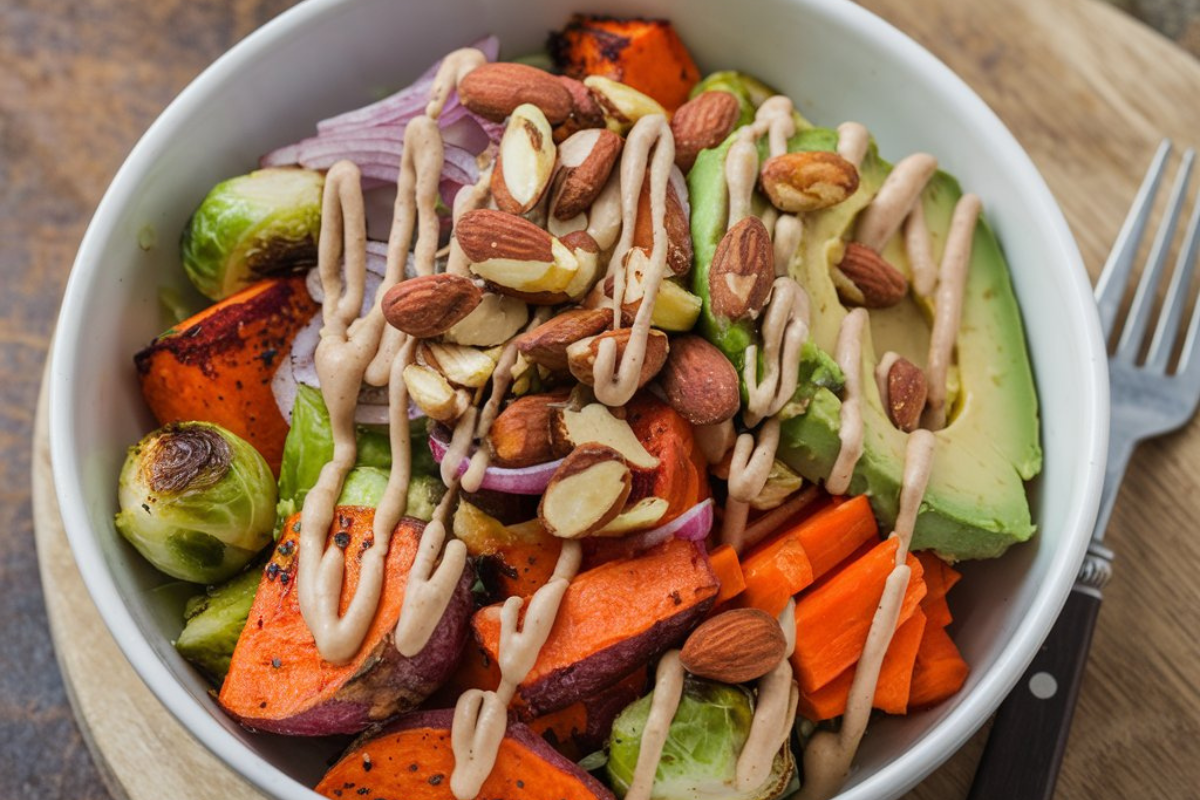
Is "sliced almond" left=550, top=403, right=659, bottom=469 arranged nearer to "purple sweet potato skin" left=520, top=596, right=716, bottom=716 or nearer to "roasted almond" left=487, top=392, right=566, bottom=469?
"roasted almond" left=487, top=392, right=566, bottom=469

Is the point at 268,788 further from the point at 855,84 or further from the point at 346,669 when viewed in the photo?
the point at 855,84

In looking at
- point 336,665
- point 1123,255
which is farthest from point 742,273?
point 1123,255

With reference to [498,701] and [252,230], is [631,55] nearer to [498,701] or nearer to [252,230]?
[252,230]

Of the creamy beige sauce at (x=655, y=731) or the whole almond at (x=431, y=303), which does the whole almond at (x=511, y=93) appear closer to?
the whole almond at (x=431, y=303)

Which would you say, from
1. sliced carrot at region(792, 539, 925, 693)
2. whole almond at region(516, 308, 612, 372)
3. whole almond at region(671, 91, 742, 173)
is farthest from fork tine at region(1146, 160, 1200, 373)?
whole almond at region(516, 308, 612, 372)

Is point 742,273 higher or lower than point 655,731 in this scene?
higher

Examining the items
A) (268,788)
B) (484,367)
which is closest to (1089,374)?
(484,367)
